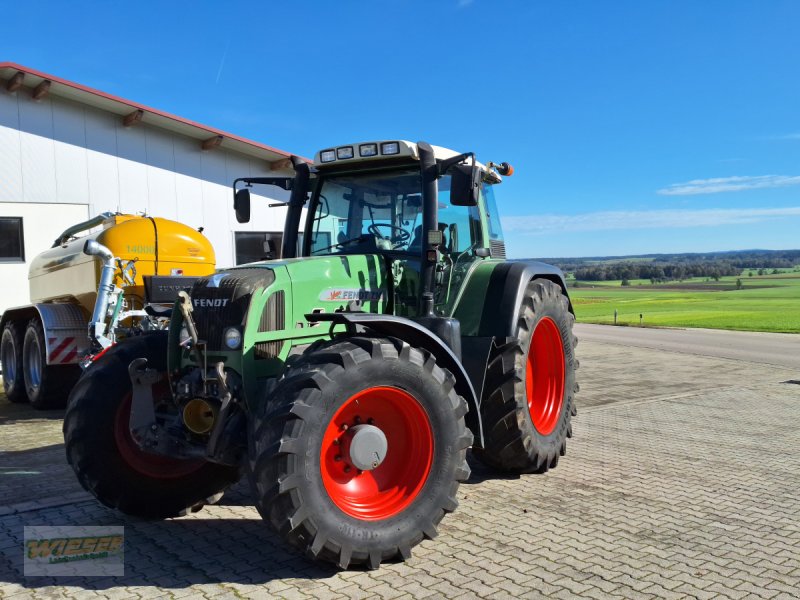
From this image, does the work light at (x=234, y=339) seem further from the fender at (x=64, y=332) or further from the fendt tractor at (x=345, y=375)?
the fender at (x=64, y=332)

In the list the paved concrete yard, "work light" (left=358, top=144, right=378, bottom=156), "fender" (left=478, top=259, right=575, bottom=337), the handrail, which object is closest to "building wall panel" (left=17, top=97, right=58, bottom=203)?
the handrail

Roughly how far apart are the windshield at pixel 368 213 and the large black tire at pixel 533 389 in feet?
3.91

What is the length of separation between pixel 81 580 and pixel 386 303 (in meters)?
2.65

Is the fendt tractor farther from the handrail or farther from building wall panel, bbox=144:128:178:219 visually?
building wall panel, bbox=144:128:178:219

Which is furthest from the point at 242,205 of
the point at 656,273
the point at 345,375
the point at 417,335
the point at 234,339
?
the point at 656,273

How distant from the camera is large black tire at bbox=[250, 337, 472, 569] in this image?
3771 mm

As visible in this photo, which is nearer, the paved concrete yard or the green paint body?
the paved concrete yard

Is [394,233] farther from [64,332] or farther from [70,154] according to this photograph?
[70,154]

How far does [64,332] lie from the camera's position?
983 centimetres

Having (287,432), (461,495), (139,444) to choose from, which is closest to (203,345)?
(139,444)

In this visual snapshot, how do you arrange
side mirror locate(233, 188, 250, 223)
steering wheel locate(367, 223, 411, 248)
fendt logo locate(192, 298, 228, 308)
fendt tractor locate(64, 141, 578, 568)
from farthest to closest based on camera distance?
side mirror locate(233, 188, 250, 223)
steering wheel locate(367, 223, 411, 248)
fendt logo locate(192, 298, 228, 308)
fendt tractor locate(64, 141, 578, 568)

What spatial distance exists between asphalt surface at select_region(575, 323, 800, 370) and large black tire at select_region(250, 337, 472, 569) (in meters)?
13.0

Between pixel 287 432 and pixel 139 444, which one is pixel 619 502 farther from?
pixel 139 444

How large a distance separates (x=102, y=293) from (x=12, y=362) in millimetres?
3824
